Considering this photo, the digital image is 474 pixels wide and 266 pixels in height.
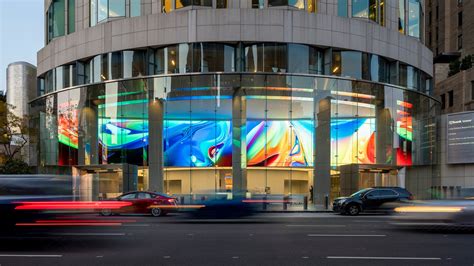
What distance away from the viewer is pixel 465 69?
63.2 m

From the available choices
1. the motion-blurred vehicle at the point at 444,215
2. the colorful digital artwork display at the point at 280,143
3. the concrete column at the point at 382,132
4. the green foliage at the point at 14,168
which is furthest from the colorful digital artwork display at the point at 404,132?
the green foliage at the point at 14,168

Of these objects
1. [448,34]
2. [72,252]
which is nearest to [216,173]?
[72,252]

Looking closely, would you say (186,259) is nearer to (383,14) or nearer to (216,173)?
(216,173)

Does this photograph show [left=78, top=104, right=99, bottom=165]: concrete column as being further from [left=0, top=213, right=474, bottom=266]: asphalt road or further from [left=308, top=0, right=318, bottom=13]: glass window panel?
[left=0, top=213, right=474, bottom=266]: asphalt road

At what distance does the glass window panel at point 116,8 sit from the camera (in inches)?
1517

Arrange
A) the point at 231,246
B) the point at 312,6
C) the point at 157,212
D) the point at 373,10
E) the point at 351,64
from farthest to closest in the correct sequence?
the point at 373,10, the point at 351,64, the point at 312,6, the point at 157,212, the point at 231,246

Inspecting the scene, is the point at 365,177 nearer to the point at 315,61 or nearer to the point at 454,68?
the point at 315,61

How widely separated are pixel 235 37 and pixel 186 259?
86.9 ft

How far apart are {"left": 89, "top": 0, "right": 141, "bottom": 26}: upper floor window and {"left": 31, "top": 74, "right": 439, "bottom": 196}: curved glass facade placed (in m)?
5.02

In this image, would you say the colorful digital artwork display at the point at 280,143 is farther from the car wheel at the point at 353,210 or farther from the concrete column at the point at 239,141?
the car wheel at the point at 353,210

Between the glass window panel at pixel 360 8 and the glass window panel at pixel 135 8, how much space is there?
15.6m

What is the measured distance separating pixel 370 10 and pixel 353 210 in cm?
1866

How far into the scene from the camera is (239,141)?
36125 millimetres

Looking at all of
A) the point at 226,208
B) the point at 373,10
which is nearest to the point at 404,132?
the point at 373,10
